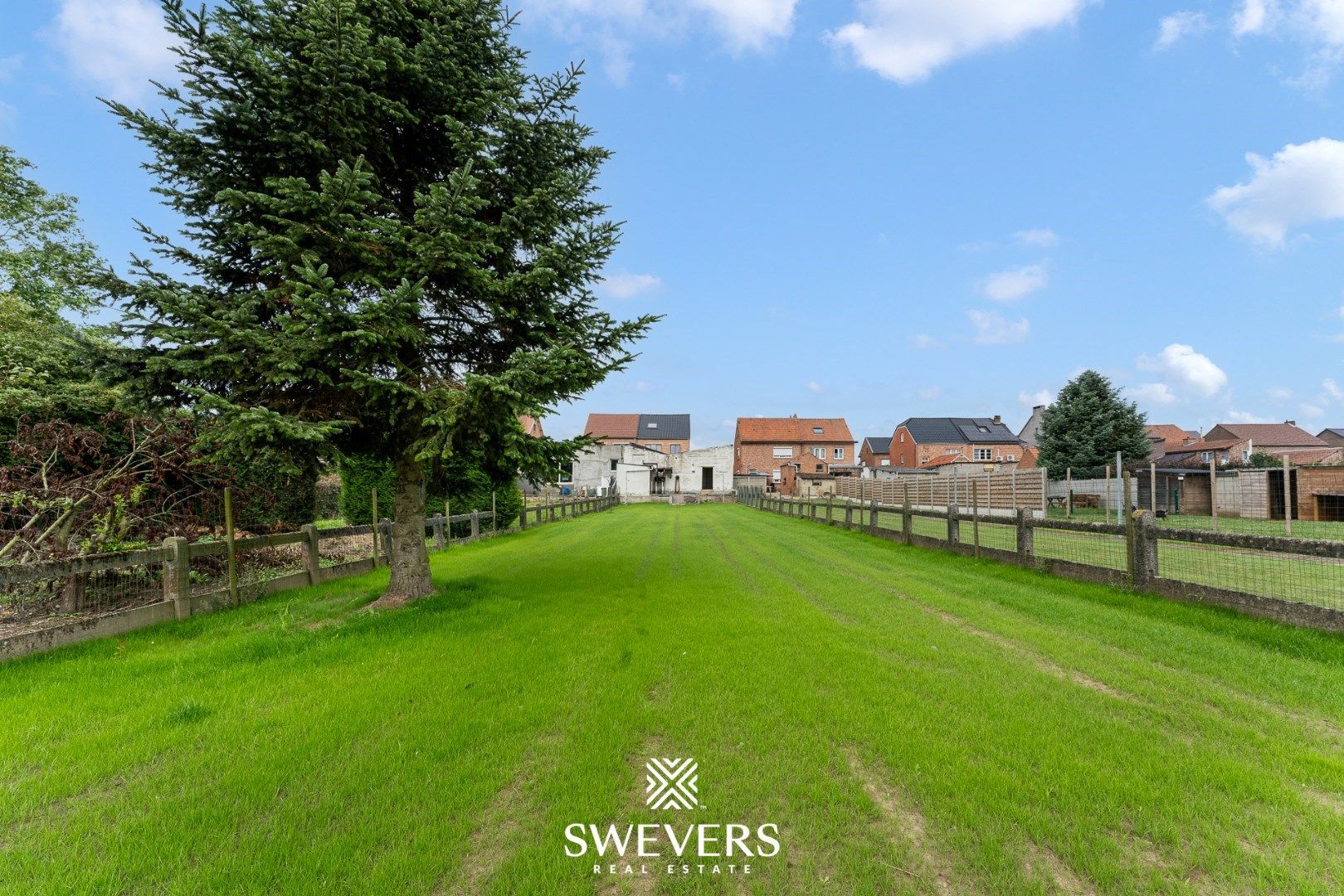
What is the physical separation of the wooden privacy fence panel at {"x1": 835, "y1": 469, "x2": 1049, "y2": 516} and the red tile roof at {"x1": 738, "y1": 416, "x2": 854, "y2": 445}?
121ft

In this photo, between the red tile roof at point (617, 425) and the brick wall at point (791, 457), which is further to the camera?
the red tile roof at point (617, 425)

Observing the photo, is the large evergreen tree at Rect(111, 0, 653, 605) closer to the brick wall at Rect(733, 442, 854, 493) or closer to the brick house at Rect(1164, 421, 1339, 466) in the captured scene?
the brick wall at Rect(733, 442, 854, 493)

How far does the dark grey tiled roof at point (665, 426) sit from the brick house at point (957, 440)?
79.2 feet

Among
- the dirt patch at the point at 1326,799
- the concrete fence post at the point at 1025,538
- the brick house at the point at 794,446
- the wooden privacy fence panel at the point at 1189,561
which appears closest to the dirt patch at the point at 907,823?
the dirt patch at the point at 1326,799

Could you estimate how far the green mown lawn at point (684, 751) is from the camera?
227 cm

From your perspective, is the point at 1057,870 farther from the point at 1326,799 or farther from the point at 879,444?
the point at 879,444

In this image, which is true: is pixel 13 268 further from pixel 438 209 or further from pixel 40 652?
pixel 438 209

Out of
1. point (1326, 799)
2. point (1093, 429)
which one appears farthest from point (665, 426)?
point (1326, 799)

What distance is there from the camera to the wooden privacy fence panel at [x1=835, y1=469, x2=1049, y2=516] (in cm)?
1179

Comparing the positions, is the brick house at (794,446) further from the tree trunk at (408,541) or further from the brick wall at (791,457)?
the tree trunk at (408,541)

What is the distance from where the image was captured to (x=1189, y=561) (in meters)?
7.30

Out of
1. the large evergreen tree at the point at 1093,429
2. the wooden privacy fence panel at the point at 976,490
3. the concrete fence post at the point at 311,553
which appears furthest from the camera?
the large evergreen tree at the point at 1093,429

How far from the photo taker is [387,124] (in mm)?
6801

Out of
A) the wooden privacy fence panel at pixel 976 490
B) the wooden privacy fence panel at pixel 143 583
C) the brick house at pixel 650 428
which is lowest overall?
the wooden privacy fence panel at pixel 143 583
